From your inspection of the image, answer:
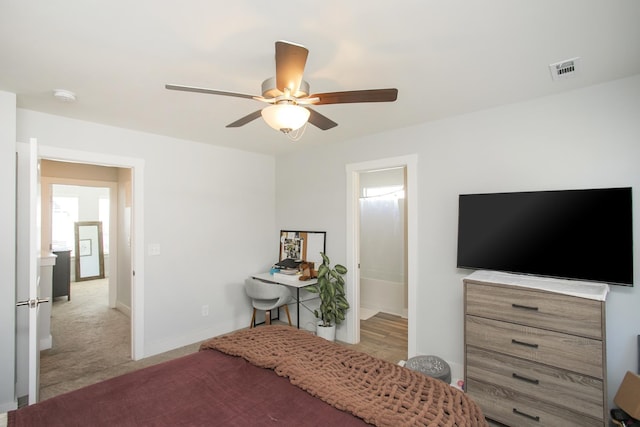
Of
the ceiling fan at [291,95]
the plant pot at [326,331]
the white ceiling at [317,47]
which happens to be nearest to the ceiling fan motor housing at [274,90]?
the ceiling fan at [291,95]

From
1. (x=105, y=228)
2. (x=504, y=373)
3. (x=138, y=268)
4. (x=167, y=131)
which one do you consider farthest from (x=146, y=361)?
(x=105, y=228)

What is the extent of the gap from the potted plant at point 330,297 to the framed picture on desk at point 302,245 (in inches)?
13.0

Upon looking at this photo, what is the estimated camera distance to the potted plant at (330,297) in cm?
368

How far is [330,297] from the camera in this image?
3.67 meters

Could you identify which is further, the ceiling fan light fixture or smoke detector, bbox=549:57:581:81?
smoke detector, bbox=549:57:581:81

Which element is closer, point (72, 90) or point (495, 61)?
point (495, 61)

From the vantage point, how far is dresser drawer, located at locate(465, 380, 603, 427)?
1.99 metres

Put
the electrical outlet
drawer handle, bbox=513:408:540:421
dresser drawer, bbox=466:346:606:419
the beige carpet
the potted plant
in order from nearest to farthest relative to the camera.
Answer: dresser drawer, bbox=466:346:606:419 < drawer handle, bbox=513:408:540:421 < the beige carpet < the electrical outlet < the potted plant

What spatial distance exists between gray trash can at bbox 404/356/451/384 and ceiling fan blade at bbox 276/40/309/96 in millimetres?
2569

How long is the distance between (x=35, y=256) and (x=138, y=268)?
1333 millimetres

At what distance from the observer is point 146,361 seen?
338 cm

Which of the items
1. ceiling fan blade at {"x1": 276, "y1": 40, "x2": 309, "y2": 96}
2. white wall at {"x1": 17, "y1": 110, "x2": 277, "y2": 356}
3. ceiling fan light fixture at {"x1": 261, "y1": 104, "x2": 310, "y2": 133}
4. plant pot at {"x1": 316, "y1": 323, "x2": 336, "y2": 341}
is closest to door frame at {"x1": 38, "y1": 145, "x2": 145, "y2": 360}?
white wall at {"x1": 17, "y1": 110, "x2": 277, "y2": 356}

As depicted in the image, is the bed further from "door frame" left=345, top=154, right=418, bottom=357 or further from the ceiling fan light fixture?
"door frame" left=345, top=154, right=418, bottom=357

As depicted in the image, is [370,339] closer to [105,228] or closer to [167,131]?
[167,131]
